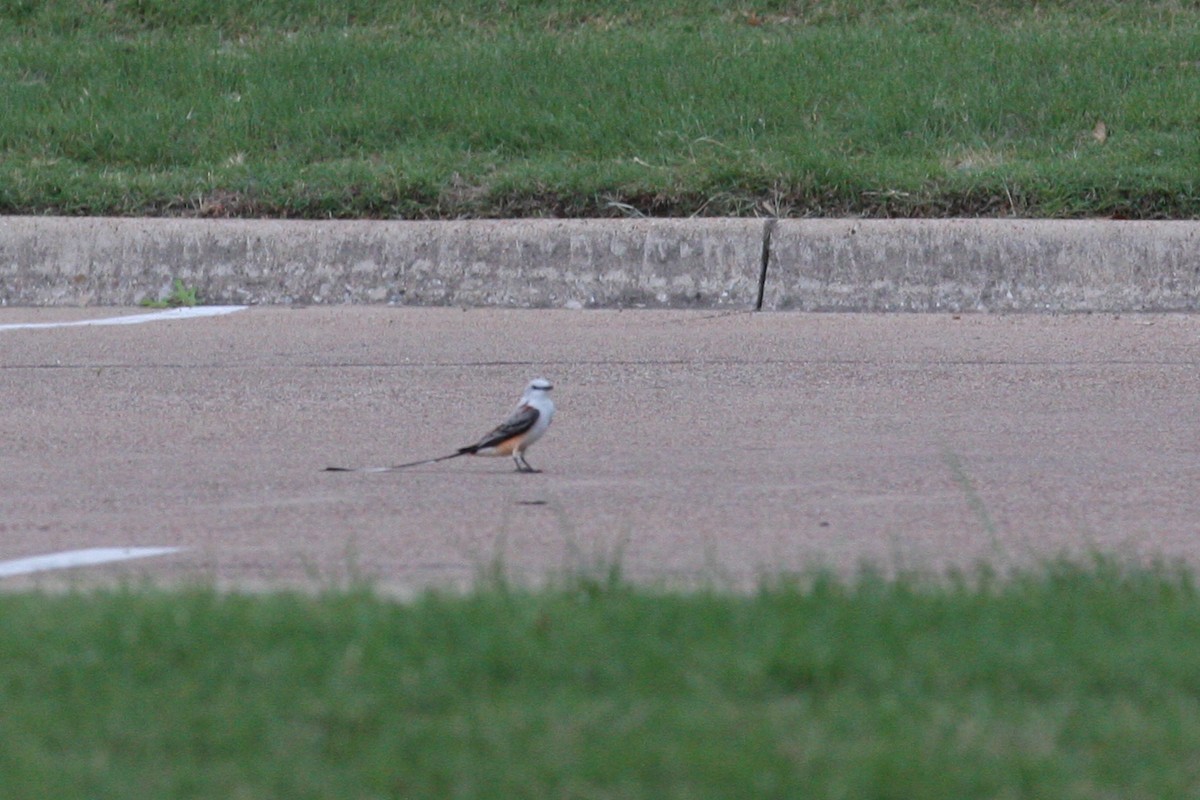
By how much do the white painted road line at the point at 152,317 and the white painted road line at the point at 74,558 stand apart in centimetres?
395

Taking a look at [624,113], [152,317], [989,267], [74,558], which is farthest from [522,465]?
[624,113]

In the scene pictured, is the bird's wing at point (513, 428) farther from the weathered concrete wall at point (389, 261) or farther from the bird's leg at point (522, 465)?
the weathered concrete wall at point (389, 261)

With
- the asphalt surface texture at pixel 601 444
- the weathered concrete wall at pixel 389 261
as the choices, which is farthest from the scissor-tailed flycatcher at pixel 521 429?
the weathered concrete wall at pixel 389 261

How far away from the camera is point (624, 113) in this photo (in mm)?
11141

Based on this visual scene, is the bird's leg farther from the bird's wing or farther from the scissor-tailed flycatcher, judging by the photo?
the bird's wing

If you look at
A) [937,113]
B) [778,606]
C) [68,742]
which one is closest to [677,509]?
[778,606]

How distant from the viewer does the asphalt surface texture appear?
5.38 m

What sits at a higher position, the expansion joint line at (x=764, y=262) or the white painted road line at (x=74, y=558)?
the white painted road line at (x=74, y=558)

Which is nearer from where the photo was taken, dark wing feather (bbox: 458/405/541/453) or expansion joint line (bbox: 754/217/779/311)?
dark wing feather (bbox: 458/405/541/453)

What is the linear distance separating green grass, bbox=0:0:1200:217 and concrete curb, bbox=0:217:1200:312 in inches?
19.4

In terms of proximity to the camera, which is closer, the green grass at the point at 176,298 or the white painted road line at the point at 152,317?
the white painted road line at the point at 152,317

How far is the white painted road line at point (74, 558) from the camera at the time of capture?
519 cm

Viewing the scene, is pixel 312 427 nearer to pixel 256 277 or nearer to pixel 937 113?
pixel 256 277

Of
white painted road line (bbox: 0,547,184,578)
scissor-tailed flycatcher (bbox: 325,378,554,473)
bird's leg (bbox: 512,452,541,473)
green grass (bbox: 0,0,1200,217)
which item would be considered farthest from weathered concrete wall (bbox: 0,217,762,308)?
white painted road line (bbox: 0,547,184,578)
